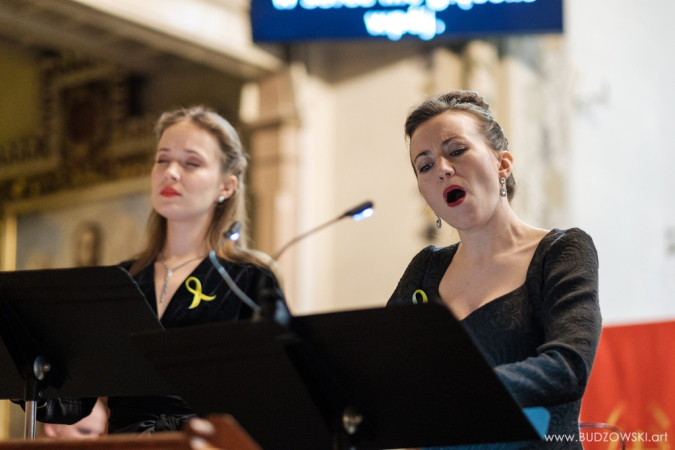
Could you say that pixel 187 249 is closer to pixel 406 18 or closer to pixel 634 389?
pixel 634 389

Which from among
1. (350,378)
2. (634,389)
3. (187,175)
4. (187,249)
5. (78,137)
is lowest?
(634,389)

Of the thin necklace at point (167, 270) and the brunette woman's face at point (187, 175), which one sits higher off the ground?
the brunette woman's face at point (187, 175)

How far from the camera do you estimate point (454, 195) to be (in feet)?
7.42

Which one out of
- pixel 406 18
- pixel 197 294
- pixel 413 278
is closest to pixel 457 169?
pixel 413 278

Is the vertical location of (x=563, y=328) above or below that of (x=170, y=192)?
below

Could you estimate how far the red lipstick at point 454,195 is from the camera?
2248mm

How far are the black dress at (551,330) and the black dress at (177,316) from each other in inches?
30.1

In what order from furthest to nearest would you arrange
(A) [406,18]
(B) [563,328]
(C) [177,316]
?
(A) [406,18] → (C) [177,316] → (B) [563,328]

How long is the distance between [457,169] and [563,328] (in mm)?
558

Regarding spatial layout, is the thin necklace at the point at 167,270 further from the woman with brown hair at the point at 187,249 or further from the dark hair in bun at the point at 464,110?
the dark hair in bun at the point at 464,110

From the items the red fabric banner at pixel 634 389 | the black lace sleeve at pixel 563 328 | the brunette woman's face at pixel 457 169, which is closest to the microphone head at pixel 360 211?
the brunette woman's face at pixel 457 169

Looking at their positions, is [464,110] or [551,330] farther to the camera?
[464,110]

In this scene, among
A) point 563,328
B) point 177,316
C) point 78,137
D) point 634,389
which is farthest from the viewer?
point 78,137

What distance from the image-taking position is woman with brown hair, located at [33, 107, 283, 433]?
273cm
